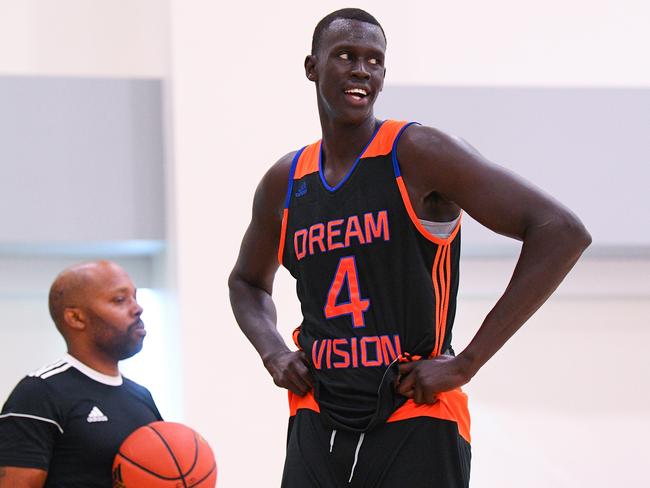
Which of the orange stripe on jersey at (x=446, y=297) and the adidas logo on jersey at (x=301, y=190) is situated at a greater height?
the adidas logo on jersey at (x=301, y=190)

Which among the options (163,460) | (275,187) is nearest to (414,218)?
(275,187)

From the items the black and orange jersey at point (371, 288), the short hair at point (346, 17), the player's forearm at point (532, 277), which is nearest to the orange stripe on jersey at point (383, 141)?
the black and orange jersey at point (371, 288)

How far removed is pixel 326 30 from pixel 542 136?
3589mm

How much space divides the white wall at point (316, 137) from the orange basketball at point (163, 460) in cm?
244

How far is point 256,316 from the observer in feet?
10.0

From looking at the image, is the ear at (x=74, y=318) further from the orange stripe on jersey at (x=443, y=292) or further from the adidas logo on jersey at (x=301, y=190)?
the orange stripe on jersey at (x=443, y=292)

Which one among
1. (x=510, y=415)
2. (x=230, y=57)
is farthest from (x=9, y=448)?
(x=510, y=415)

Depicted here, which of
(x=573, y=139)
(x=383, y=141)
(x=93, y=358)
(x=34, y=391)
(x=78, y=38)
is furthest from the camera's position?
(x=78, y=38)

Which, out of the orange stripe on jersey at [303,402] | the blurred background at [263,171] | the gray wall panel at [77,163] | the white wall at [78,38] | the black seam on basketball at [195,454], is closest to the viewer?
the orange stripe on jersey at [303,402]

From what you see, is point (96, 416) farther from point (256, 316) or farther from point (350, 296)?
point (350, 296)

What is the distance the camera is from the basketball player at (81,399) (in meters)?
2.81

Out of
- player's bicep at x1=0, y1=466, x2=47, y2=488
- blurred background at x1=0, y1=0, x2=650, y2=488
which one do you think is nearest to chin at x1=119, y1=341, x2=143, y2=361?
player's bicep at x1=0, y1=466, x2=47, y2=488

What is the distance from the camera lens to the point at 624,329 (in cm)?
625

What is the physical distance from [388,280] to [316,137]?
3.28 metres
